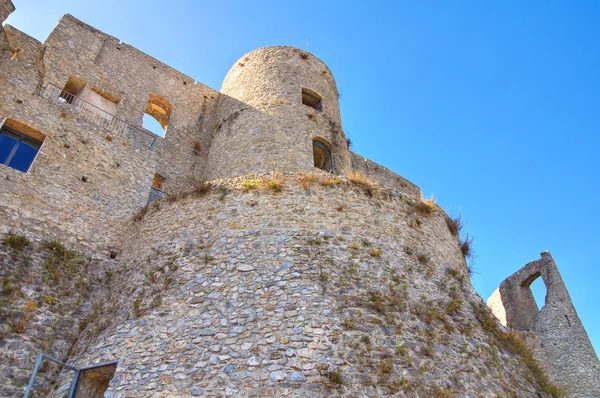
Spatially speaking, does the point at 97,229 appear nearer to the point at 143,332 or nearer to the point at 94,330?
the point at 94,330

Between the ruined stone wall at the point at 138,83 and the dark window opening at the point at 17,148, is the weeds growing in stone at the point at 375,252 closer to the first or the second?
the ruined stone wall at the point at 138,83

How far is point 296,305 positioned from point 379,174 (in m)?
13.7

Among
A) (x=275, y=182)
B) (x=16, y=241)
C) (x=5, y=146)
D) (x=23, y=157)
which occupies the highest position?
(x=5, y=146)

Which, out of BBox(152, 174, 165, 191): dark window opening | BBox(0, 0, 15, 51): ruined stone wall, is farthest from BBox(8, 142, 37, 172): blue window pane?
BBox(152, 174, 165, 191): dark window opening

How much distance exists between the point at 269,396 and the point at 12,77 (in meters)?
10.2

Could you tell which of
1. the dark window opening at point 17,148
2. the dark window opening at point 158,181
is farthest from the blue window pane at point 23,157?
the dark window opening at point 158,181

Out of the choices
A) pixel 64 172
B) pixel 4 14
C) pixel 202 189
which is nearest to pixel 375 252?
pixel 202 189

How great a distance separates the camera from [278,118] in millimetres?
14039

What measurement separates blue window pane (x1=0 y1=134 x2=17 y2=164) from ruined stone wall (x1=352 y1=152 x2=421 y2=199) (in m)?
13.1

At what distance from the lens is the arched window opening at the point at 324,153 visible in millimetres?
14322

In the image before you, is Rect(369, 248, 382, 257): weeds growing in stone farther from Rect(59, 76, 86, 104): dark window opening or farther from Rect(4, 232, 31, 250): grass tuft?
Rect(59, 76, 86, 104): dark window opening

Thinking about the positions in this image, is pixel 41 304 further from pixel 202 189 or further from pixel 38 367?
pixel 202 189

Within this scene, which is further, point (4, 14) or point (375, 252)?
point (4, 14)

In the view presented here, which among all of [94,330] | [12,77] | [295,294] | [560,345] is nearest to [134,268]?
[94,330]
